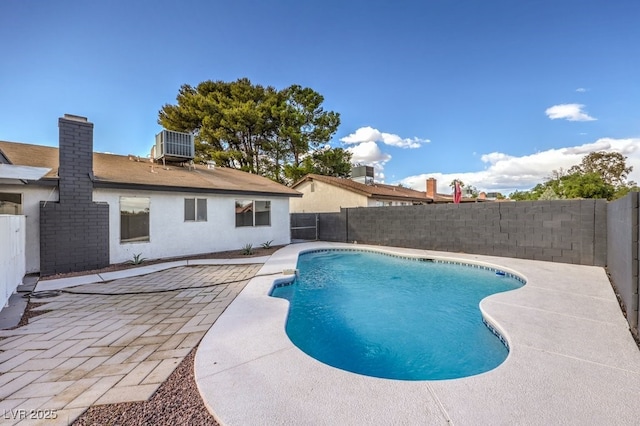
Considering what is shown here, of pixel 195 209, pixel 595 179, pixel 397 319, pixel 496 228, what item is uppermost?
pixel 595 179

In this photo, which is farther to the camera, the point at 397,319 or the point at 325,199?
the point at 325,199

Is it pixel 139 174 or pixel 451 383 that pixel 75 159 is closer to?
pixel 139 174

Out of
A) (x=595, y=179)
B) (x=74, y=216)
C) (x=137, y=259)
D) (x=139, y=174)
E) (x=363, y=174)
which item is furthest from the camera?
(x=595, y=179)

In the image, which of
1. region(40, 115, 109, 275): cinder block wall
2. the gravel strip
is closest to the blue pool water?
the gravel strip

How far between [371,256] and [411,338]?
23.8 ft

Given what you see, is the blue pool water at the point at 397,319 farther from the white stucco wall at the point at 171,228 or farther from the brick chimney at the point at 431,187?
the brick chimney at the point at 431,187

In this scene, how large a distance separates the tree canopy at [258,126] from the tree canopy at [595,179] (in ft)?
64.3

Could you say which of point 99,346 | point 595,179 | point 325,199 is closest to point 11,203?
point 99,346

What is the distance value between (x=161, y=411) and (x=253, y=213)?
417 inches

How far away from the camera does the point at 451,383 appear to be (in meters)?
2.65

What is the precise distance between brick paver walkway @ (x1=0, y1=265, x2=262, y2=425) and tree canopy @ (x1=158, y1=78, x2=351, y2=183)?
54.2ft

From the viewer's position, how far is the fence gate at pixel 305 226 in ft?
53.8

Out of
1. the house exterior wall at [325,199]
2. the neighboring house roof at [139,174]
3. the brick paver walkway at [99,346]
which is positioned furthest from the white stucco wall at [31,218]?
the house exterior wall at [325,199]

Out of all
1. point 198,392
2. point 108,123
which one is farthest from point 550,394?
point 108,123
